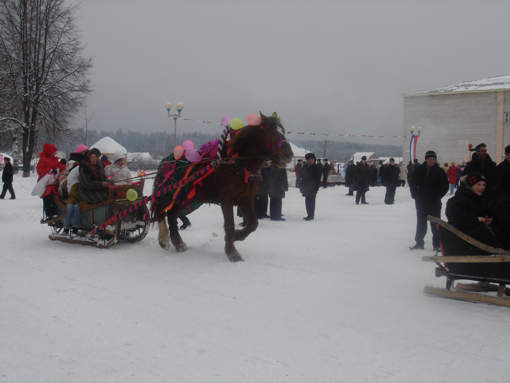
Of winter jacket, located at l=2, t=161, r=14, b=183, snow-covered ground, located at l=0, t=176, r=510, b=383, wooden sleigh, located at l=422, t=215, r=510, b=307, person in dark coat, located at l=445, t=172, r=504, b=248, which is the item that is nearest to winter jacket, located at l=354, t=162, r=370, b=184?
snow-covered ground, located at l=0, t=176, r=510, b=383

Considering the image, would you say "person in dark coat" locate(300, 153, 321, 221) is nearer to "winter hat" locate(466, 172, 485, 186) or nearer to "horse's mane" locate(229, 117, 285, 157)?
"horse's mane" locate(229, 117, 285, 157)

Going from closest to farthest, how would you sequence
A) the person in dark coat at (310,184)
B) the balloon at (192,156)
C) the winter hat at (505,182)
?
the winter hat at (505,182), the balloon at (192,156), the person in dark coat at (310,184)

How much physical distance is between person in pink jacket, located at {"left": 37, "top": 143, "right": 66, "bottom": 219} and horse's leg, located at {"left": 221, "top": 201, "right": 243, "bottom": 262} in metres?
4.01

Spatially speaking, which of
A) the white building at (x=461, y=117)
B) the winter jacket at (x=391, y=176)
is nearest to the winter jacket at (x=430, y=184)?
the winter jacket at (x=391, y=176)

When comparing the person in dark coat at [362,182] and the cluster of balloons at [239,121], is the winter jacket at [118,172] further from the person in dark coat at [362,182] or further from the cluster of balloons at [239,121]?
the person in dark coat at [362,182]

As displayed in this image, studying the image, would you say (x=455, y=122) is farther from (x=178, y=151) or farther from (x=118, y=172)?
(x=178, y=151)

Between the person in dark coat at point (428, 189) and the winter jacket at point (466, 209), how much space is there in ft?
8.22

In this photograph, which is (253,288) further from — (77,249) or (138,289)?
(77,249)

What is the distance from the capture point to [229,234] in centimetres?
668

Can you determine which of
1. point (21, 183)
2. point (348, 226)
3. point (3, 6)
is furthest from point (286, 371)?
point (3, 6)

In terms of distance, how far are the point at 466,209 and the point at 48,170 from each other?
28.8 ft

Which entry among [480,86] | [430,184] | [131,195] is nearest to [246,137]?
[131,195]

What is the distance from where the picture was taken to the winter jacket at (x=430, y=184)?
7621 millimetres

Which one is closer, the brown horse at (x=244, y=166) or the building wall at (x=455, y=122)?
the brown horse at (x=244, y=166)
